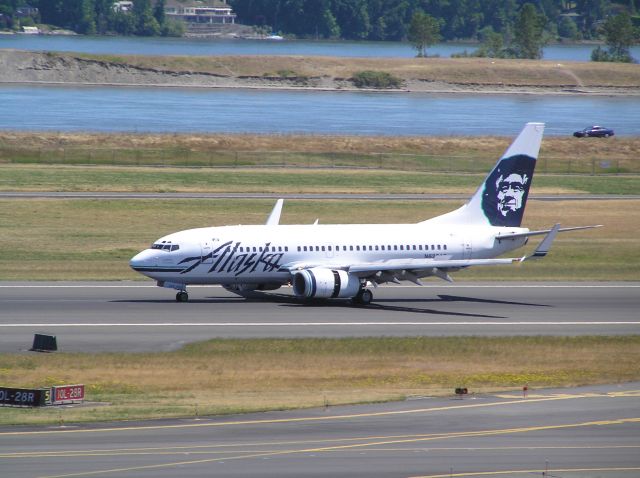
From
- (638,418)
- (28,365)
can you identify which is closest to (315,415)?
(638,418)

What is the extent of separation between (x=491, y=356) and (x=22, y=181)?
210 feet

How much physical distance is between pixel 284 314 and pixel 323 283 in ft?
8.58

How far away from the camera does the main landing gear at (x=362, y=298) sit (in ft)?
193

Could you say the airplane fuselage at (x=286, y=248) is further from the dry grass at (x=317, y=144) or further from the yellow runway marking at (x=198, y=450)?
the dry grass at (x=317, y=144)

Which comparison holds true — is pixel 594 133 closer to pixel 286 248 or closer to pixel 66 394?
pixel 286 248

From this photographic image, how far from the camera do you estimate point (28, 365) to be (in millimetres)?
43438

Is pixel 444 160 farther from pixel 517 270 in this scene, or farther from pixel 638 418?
pixel 638 418

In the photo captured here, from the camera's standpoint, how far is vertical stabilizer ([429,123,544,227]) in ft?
205

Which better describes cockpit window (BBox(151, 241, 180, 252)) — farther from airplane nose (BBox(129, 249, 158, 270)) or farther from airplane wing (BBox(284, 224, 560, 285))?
airplane wing (BBox(284, 224, 560, 285))

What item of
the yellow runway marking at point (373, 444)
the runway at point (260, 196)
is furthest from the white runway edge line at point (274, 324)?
the runway at point (260, 196)

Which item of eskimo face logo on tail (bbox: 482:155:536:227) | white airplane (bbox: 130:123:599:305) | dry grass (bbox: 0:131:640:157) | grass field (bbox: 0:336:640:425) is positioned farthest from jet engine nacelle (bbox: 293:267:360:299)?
dry grass (bbox: 0:131:640:157)

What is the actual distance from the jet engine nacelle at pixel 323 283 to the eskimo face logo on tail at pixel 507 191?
30.3 feet

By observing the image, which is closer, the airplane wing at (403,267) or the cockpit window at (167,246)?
the cockpit window at (167,246)

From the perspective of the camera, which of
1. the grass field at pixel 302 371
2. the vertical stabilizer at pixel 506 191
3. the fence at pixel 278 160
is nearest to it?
the grass field at pixel 302 371
